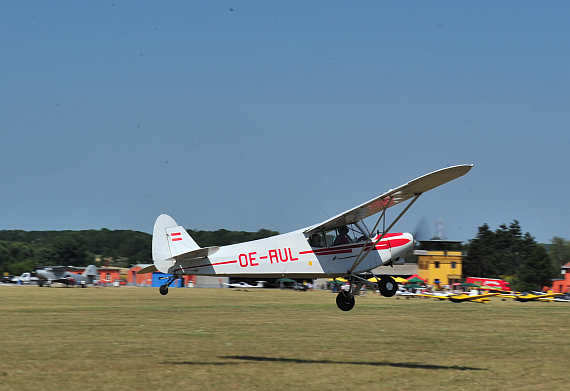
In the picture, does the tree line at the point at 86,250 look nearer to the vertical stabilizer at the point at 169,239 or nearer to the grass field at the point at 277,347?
the grass field at the point at 277,347

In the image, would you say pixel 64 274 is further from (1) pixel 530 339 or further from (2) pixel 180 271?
(2) pixel 180 271

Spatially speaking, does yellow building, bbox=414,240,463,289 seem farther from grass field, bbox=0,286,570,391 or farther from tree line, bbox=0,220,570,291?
grass field, bbox=0,286,570,391

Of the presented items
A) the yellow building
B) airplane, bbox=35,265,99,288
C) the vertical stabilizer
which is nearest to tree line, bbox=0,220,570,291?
the yellow building

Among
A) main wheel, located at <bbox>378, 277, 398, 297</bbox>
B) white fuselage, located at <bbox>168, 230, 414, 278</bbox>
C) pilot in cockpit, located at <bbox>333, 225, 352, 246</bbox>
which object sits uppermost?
pilot in cockpit, located at <bbox>333, 225, 352, 246</bbox>

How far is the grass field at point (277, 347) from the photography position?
70.5 feet

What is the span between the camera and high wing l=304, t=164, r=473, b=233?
13.1m

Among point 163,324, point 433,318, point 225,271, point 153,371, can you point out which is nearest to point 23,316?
point 163,324

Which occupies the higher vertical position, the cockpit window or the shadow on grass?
the cockpit window

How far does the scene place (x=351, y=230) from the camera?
583 inches

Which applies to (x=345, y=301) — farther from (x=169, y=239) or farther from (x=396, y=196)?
(x=169, y=239)

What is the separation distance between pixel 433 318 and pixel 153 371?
24.4 m

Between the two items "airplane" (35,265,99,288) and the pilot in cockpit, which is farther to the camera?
"airplane" (35,265,99,288)

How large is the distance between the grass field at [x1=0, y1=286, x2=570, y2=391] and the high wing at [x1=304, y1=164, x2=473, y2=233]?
8.05 meters

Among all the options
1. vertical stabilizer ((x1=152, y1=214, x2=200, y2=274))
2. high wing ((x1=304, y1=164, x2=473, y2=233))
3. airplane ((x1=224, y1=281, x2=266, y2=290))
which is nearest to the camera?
high wing ((x1=304, y1=164, x2=473, y2=233))
